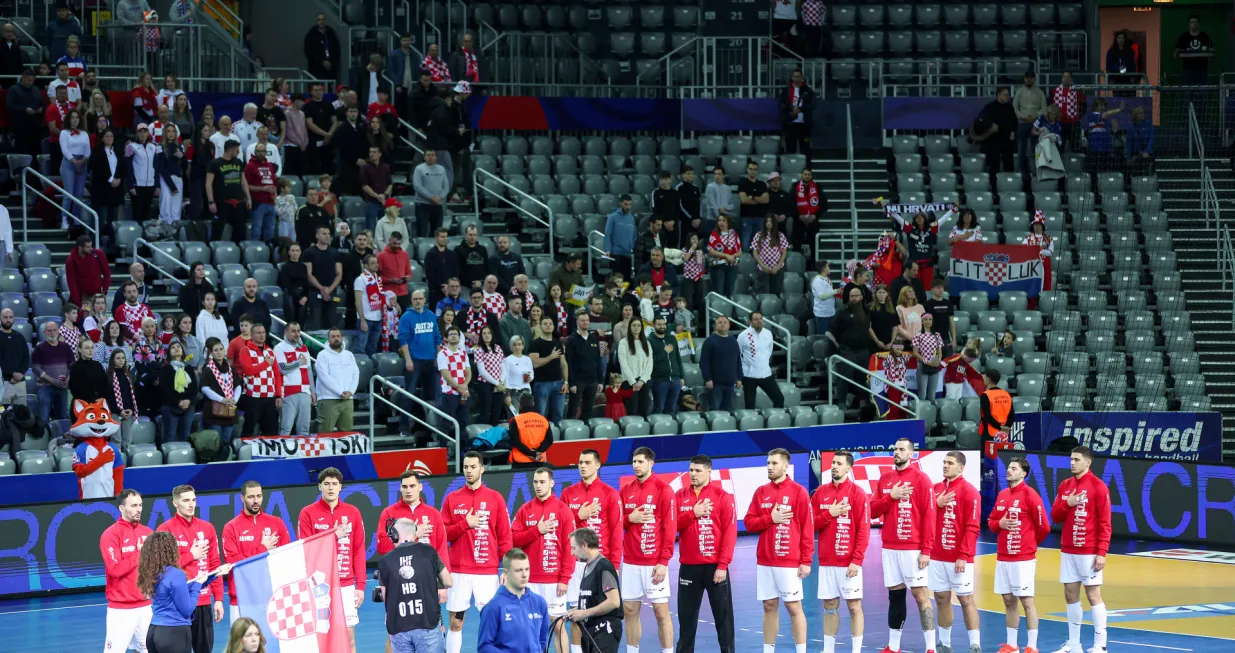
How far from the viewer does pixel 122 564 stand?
14.1m

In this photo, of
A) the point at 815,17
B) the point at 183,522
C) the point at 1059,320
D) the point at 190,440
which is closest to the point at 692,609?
the point at 183,522

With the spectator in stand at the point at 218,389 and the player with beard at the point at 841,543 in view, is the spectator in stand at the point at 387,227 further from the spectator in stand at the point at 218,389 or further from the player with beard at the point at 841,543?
the player with beard at the point at 841,543

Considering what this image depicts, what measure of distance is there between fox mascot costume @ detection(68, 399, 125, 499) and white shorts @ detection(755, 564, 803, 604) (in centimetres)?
825

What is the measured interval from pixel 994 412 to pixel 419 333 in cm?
823

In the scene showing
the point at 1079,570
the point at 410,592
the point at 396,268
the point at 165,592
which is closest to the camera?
the point at 165,592

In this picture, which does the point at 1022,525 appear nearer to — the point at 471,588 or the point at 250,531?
the point at 471,588

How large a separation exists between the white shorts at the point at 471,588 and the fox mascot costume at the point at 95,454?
19.1 ft

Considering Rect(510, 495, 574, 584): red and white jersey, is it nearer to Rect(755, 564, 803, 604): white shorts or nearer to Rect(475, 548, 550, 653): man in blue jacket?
Rect(755, 564, 803, 604): white shorts

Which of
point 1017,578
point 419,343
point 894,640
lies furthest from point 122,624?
point 419,343

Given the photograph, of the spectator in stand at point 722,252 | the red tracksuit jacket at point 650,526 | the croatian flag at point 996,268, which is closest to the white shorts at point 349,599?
the red tracksuit jacket at point 650,526

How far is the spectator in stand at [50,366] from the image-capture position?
2100 cm

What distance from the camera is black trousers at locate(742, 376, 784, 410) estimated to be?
85.0ft

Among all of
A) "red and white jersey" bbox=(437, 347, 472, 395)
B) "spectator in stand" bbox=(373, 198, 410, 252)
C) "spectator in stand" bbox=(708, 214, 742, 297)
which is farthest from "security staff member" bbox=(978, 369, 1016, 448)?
"spectator in stand" bbox=(373, 198, 410, 252)

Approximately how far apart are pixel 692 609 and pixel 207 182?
12.1 metres
